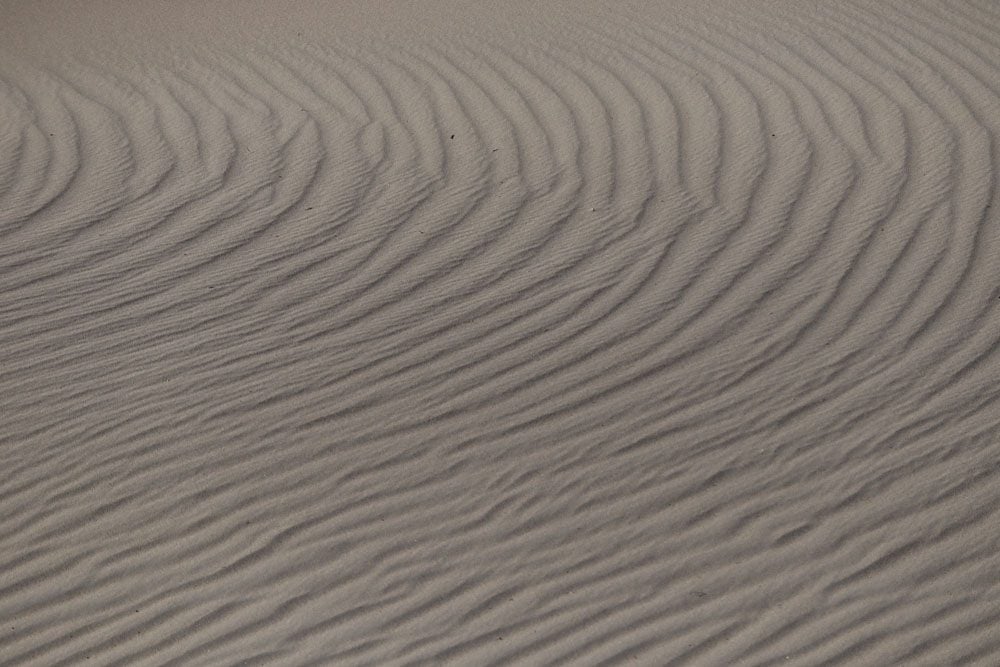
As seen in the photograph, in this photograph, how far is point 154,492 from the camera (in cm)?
390

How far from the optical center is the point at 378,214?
542 centimetres

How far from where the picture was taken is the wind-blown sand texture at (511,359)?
3.51 m

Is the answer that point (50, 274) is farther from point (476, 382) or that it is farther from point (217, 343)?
point (476, 382)

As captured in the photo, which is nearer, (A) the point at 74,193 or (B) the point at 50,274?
(B) the point at 50,274

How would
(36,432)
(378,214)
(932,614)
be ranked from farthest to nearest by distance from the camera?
(378,214)
(36,432)
(932,614)

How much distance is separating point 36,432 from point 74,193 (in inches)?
72.0

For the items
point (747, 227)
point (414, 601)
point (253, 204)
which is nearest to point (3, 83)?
point (253, 204)

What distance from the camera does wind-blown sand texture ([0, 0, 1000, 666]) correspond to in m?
3.51

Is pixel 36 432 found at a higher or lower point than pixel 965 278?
lower

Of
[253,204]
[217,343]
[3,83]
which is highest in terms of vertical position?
[3,83]

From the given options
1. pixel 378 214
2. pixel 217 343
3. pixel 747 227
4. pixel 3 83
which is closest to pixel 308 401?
pixel 217 343

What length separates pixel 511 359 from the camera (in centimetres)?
446

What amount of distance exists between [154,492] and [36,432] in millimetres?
546

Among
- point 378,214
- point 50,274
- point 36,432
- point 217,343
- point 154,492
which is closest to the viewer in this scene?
point 154,492
